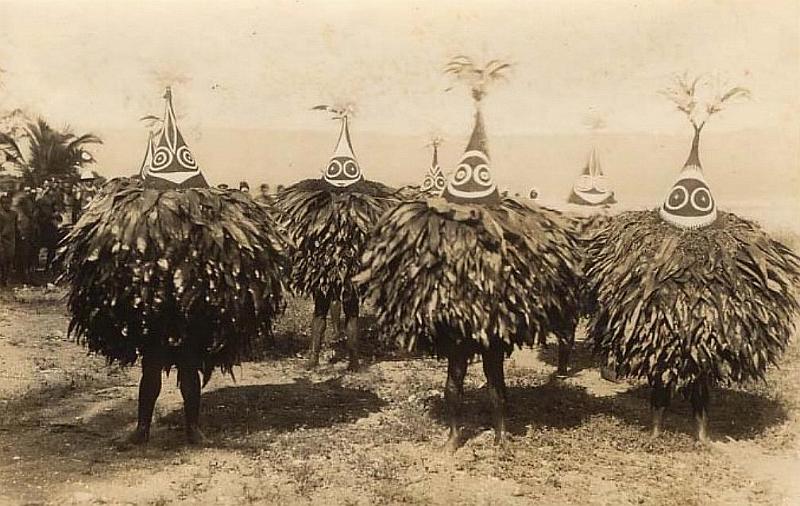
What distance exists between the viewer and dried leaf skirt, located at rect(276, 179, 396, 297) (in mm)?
10141

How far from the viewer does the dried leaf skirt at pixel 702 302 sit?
731cm

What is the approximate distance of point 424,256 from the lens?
7.10 meters

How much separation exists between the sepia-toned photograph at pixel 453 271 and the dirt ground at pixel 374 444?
36mm

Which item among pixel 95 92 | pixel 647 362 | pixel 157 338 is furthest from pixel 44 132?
pixel 647 362

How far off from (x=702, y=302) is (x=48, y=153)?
455 inches

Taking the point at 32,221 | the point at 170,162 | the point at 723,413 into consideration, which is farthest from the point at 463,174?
the point at 32,221

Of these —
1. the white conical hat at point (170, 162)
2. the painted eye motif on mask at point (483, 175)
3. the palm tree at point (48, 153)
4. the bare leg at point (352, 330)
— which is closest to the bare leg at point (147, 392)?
the white conical hat at point (170, 162)

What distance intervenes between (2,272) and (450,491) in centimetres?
1132

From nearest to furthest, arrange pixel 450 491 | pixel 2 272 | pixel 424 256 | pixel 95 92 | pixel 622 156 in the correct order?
pixel 450 491, pixel 424 256, pixel 95 92, pixel 622 156, pixel 2 272

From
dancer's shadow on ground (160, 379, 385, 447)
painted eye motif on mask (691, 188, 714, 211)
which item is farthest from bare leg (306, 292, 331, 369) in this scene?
painted eye motif on mask (691, 188, 714, 211)

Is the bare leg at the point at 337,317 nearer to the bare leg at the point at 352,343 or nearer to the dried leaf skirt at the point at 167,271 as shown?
the bare leg at the point at 352,343

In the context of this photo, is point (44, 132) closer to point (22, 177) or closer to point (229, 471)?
point (22, 177)

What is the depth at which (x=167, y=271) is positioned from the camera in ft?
22.1

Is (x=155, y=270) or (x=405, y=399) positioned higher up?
(x=155, y=270)
